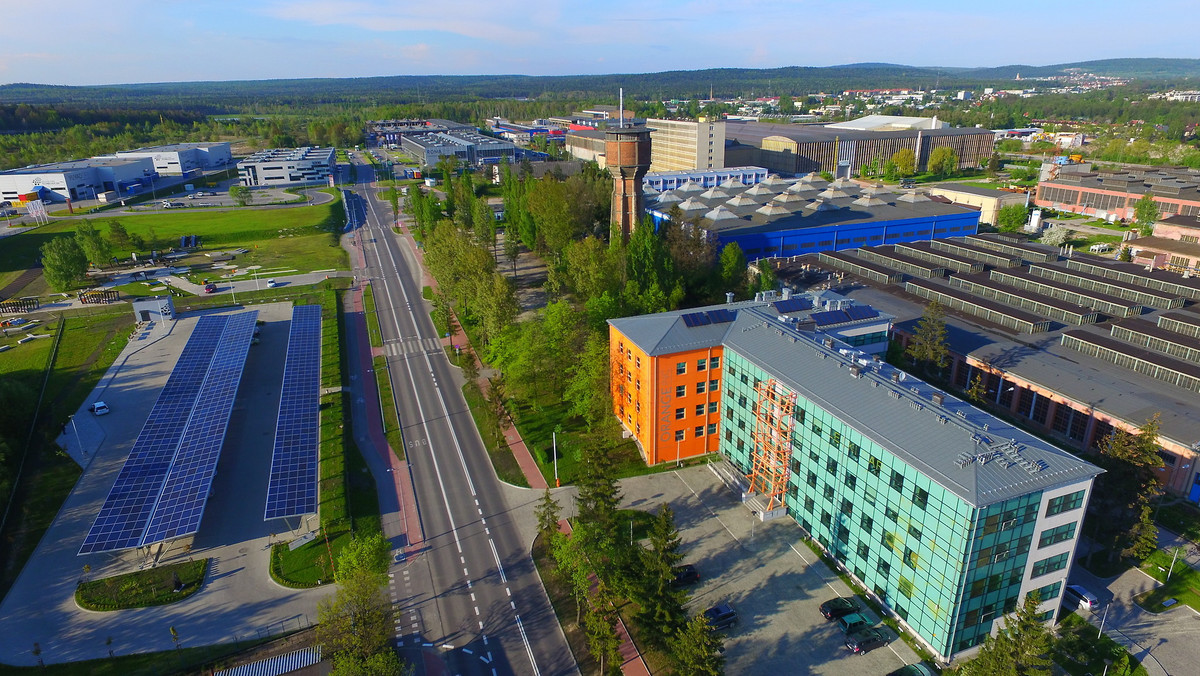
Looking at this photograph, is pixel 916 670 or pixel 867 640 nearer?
pixel 916 670

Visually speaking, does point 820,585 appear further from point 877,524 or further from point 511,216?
point 511,216

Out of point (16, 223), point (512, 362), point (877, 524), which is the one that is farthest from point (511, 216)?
point (16, 223)

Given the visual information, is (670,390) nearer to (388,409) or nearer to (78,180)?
(388,409)

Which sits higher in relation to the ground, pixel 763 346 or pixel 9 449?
pixel 763 346

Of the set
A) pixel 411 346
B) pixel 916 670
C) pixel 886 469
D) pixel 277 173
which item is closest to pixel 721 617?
pixel 916 670

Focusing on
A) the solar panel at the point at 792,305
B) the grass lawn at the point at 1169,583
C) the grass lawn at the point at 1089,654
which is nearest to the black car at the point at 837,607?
the grass lawn at the point at 1089,654

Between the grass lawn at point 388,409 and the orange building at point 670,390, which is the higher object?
the orange building at point 670,390

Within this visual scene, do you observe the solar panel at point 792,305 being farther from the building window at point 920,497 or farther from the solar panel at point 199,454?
the solar panel at point 199,454
